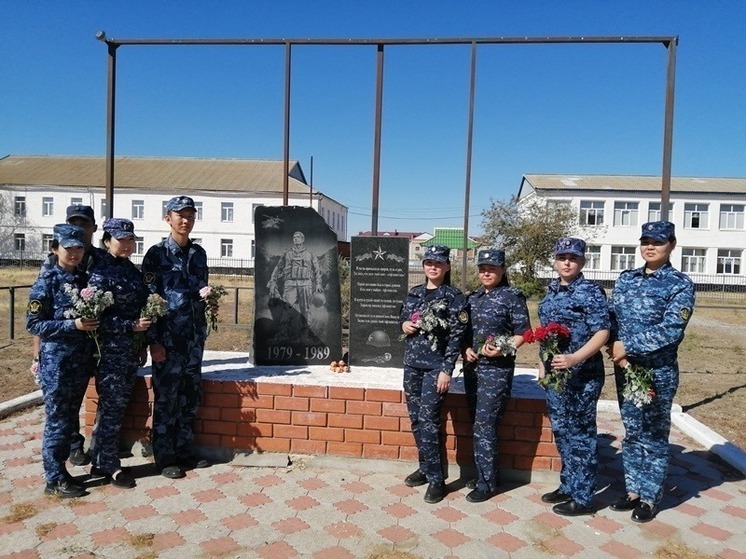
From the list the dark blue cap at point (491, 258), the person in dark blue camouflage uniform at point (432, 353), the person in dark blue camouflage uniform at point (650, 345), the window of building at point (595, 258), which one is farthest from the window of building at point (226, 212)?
the person in dark blue camouflage uniform at point (650, 345)

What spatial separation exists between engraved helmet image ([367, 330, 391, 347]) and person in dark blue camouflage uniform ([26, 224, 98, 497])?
7.12 feet

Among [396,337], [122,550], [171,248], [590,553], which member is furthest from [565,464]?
[171,248]

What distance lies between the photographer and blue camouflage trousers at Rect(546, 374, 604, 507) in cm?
324

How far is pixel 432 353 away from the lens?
3.40m

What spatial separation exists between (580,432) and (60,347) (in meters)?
3.19

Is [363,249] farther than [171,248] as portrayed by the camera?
Yes

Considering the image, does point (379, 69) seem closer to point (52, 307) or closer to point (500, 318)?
point (500, 318)

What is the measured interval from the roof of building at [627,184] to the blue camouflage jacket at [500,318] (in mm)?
32495

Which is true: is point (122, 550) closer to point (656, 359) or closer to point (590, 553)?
point (590, 553)

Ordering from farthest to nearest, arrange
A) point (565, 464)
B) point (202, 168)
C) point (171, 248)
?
point (202, 168), point (171, 248), point (565, 464)

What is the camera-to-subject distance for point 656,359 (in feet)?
10.5

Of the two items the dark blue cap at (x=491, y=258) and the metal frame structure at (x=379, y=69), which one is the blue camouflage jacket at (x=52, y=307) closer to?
the metal frame structure at (x=379, y=69)

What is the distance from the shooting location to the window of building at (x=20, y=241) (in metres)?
36.8

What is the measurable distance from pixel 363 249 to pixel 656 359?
2386 mm
